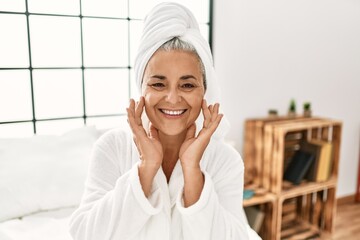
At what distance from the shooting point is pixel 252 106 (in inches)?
111

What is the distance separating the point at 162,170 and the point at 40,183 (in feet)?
2.89

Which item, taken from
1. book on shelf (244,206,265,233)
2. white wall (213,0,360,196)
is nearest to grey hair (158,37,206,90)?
white wall (213,0,360,196)

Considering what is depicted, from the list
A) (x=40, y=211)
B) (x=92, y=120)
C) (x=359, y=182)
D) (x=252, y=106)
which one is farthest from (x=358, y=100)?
(x=40, y=211)

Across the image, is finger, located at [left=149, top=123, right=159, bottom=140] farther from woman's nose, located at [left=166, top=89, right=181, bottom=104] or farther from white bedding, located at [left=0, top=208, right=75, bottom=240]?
white bedding, located at [left=0, top=208, right=75, bottom=240]

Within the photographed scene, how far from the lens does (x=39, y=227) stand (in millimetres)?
1641

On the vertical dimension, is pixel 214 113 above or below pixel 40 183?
above

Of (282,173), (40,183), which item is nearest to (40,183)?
(40,183)

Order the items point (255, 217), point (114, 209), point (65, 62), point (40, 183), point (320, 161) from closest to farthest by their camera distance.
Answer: point (114, 209)
point (40, 183)
point (65, 62)
point (255, 217)
point (320, 161)

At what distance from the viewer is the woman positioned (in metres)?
1.05

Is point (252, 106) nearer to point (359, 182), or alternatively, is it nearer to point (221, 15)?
point (221, 15)

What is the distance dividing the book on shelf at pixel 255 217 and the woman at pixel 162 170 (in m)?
1.54

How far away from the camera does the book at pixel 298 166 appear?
277 centimetres

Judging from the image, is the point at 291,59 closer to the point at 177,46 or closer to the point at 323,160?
the point at 323,160

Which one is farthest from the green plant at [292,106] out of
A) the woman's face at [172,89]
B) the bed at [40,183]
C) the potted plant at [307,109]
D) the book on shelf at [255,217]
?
the woman's face at [172,89]
